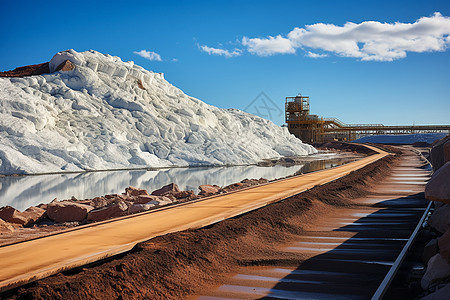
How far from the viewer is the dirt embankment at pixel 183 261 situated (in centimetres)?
405

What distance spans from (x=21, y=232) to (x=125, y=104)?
29884 mm

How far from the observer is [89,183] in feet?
71.6

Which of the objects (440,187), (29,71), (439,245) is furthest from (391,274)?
(29,71)

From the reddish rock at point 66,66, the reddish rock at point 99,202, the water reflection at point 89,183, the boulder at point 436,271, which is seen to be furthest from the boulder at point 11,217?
the reddish rock at point 66,66

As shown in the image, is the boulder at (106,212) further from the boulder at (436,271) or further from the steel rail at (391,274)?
the boulder at (436,271)

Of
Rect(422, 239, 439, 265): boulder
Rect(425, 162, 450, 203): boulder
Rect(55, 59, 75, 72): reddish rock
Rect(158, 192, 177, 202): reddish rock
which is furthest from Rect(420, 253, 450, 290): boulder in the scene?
Rect(55, 59, 75, 72): reddish rock

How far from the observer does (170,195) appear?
588 inches

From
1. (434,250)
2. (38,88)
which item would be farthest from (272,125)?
(434,250)

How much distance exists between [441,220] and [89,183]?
701 inches

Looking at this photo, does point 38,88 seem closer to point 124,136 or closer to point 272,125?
point 124,136

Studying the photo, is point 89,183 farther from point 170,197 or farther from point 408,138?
point 408,138

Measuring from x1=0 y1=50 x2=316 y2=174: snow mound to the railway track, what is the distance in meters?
21.7

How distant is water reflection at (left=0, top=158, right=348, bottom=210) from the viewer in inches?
691

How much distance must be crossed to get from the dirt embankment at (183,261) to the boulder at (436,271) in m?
1.57
